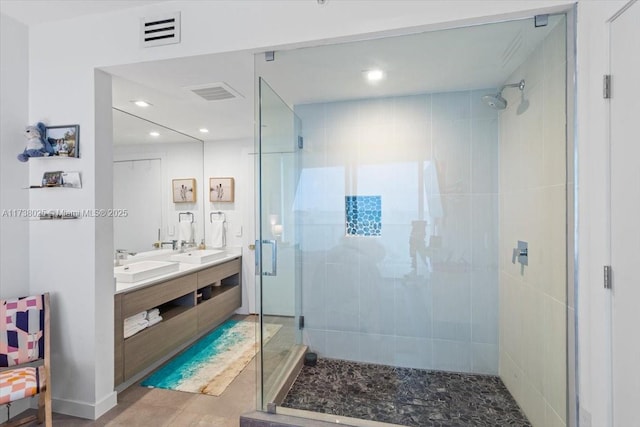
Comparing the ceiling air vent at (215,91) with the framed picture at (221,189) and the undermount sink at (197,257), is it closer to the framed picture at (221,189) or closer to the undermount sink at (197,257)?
the framed picture at (221,189)

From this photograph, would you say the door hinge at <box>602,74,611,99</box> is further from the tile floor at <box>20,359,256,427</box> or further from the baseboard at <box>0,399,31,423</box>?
the baseboard at <box>0,399,31,423</box>

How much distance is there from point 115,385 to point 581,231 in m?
3.05

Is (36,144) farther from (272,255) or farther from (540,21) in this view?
(540,21)

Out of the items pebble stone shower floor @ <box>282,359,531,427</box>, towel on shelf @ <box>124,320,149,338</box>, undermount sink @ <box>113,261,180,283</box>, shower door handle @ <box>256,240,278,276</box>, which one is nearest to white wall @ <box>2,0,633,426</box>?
towel on shelf @ <box>124,320,149,338</box>

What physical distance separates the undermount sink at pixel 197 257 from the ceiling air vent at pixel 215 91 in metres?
1.74

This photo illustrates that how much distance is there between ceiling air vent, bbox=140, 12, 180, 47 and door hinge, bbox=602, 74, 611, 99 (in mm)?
2229

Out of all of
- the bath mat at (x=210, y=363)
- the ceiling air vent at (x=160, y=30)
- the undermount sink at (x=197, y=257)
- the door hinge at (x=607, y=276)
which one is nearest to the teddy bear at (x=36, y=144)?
the ceiling air vent at (x=160, y=30)

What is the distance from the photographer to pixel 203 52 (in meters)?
1.85

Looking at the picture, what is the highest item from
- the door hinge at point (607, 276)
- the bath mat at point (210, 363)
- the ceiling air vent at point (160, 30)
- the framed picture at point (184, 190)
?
the ceiling air vent at point (160, 30)

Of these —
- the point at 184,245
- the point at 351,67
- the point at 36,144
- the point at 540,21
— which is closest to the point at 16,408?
the point at 36,144

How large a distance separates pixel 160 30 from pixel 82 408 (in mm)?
2485

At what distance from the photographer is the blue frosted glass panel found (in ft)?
8.06

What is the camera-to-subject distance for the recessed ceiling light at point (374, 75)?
212 cm

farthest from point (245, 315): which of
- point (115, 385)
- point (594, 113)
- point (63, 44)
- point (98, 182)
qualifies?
point (594, 113)
